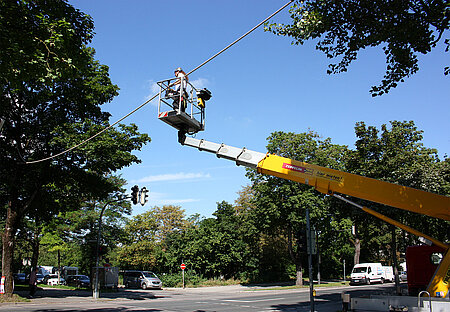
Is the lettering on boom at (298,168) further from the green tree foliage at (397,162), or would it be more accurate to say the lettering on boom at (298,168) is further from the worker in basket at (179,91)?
the green tree foliage at (397,162)

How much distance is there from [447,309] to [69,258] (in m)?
55.4

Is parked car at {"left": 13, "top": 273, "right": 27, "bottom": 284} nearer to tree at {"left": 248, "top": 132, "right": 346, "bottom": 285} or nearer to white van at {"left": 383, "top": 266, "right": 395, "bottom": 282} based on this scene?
tree at {"left": 248, "top": 132, "right": 346, "bottom": 285}

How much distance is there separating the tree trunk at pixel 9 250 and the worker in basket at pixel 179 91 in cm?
1551

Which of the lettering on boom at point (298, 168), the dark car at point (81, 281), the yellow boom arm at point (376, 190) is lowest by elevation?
the dark car at point (81, 281)

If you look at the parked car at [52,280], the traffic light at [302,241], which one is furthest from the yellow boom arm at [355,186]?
the parked car at [52,280]

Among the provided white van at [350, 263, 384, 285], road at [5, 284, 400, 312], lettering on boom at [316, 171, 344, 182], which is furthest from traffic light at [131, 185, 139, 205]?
white van at [350, 263, 384, 285]

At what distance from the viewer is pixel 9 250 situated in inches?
760

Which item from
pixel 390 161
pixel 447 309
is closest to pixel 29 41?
pixel 447 309

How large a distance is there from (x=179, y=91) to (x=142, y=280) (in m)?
30.1

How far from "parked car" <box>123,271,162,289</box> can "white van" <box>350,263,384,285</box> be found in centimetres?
2061

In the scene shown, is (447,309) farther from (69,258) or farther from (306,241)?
(69,258)

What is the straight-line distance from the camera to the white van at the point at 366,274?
36.9 metres

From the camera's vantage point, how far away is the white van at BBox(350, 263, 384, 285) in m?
36.9

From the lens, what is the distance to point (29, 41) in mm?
8453
